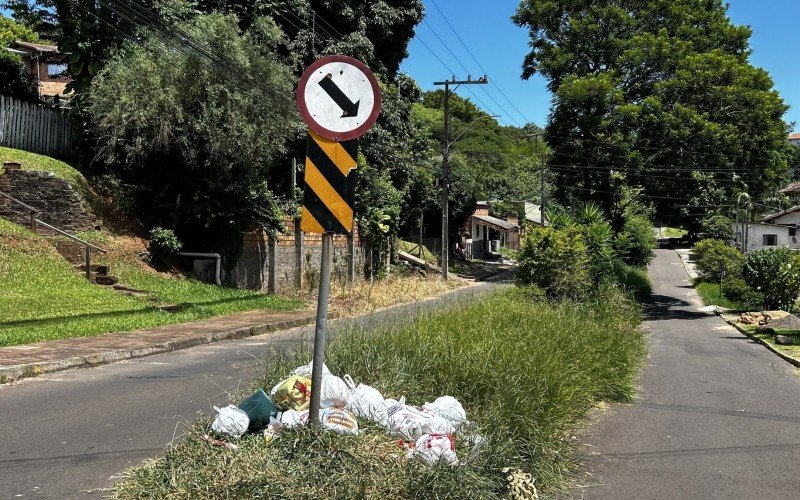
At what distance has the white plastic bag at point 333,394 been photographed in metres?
5.01

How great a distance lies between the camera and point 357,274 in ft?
85.8

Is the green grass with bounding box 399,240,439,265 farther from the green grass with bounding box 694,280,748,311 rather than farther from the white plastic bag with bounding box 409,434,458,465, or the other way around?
the white plastic bag with bounding box 409,434,458,465

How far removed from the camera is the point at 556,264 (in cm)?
1498

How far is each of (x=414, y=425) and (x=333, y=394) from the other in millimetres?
656

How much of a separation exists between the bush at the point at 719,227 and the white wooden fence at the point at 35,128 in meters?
52.8

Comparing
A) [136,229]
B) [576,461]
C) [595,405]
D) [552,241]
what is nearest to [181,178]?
[136,229]

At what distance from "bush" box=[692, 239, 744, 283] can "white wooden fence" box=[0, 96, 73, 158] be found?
29512mm

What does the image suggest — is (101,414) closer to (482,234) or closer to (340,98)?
(340,98)

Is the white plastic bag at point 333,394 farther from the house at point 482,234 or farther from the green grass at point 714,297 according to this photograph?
the house at point 482,234

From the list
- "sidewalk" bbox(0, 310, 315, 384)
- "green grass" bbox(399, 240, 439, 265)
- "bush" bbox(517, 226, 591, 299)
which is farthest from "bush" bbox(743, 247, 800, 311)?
"sidewalk" bbox(0, 310, 315, 384)

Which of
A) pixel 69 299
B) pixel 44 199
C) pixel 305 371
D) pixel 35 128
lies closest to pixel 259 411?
pixel 305 371

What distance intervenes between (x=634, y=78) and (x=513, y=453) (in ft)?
79.2

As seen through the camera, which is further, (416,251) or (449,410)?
(416,251)

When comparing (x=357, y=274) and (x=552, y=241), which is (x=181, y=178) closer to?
(x=357, y=274)
